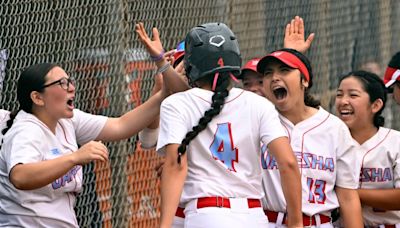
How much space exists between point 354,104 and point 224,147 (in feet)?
4.57

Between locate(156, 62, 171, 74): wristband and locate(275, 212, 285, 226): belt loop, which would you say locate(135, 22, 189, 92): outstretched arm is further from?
locate(275, 212, 285, 226): belt loop

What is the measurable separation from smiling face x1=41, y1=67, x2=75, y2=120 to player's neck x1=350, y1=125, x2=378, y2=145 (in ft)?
5.79

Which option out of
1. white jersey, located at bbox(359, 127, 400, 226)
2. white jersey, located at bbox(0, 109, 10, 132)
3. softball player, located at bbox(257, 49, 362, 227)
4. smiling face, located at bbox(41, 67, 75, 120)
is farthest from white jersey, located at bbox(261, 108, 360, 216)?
white jersey, located at bbox(0, 109, 10, 132)

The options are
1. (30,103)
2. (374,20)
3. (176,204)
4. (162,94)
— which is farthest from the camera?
(374,20)

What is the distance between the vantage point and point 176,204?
15.6 ft

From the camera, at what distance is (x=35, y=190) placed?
510cm

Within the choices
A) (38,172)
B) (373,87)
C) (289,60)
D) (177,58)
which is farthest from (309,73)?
(38,172)

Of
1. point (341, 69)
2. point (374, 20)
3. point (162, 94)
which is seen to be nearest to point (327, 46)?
point (341, 69)

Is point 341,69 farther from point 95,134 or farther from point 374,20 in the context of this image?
point 95,134

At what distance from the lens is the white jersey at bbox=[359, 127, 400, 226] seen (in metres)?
5.95

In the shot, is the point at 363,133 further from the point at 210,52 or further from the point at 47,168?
the point at 47,168

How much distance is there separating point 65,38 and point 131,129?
0.93m

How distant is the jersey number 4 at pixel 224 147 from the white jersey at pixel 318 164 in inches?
22.9

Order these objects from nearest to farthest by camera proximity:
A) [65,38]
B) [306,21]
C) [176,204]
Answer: [176,204] → [65,38] → [306,21]
